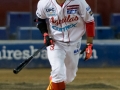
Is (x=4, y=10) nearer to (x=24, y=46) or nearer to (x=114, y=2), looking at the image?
→ (x=24, y=46)

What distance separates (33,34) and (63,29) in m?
7.21

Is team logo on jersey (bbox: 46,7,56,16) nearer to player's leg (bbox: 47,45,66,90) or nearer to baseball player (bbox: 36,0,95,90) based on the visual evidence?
baseball player (bbox: 36,0,95,90)

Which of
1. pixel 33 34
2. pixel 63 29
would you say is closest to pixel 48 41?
pixel 63 29

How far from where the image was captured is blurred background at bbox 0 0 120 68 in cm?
1271

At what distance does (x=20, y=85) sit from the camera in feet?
32.4

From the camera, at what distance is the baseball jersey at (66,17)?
6.74 meters

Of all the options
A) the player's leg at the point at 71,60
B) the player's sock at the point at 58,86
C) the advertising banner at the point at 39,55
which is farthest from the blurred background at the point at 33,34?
the player's sock at the point at 58,86

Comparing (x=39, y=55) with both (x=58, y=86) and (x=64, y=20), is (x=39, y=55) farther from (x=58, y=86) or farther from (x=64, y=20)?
(x=58, y=86)

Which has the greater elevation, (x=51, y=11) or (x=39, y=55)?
(x=51, y=11)

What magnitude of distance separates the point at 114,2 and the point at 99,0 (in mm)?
643

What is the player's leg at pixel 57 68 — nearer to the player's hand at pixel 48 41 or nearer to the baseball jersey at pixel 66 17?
the player's hand at pixel 48 41

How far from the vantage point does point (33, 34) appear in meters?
14.0

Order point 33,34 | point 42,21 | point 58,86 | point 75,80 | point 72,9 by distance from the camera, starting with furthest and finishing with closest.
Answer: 1. point 33,34
2. point 75,80
3. point 42,21
4. point 72,9
5. point 58,86

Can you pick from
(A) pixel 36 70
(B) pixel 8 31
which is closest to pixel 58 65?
(A) pixel 36 70
